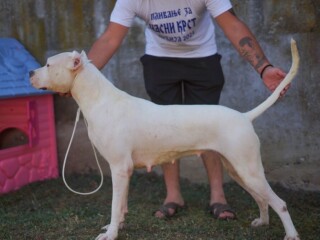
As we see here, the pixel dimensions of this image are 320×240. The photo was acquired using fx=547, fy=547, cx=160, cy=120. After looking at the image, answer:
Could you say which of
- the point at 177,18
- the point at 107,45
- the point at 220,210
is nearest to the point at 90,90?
the point at 107,45

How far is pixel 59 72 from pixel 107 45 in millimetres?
605

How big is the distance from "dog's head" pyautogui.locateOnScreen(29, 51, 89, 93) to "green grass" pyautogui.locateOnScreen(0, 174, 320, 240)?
A: 1068 millimetres

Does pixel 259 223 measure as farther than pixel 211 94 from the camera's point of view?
No

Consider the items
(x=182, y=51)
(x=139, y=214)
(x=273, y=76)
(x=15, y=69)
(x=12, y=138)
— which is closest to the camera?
(x=273, y=76)

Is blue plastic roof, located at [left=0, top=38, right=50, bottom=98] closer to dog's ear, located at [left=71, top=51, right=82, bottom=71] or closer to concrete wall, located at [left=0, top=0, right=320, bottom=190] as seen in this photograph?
concrete wall, located at [left=0, top=0, right=320, bottom=190]

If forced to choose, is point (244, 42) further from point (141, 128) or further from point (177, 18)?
point (141, 128)

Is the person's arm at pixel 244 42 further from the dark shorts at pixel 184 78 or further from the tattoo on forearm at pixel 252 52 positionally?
the dark shorts at pixel 184 78

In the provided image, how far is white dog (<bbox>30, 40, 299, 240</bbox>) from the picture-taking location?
344 cm

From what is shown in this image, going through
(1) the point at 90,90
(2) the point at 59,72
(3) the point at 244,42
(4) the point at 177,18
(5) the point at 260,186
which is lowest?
(5) the point at 260,186

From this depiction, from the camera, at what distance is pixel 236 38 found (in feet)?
12.7

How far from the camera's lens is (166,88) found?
168 inches

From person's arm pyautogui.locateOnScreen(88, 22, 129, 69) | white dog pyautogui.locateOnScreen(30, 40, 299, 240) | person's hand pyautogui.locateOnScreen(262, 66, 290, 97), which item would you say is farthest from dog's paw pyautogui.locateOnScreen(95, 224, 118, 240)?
person's hand pyautogui.locateOnScreen(262, 66, 290, 97)

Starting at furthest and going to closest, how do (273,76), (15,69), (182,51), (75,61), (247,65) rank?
(15,69)
(247,65)
(182,51)
(273,76)
(75,61)

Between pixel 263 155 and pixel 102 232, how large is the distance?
6.48ft
